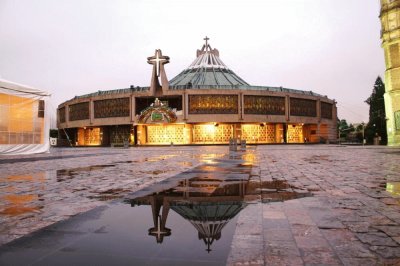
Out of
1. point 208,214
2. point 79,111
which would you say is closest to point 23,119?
point 208,214

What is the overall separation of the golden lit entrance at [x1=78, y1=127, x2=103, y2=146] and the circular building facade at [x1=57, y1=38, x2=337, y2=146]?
20cm

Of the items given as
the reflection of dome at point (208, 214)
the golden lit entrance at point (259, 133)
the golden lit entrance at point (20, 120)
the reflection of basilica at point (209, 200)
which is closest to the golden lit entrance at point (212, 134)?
the golden lit entrance at point (259, 133)

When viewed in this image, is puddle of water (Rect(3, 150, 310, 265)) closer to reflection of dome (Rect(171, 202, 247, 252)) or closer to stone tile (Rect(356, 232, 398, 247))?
reflection of dome (Rect(171, 202, 247, 252))

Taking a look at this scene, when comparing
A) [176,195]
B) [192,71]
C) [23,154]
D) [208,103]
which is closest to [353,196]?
[176,195]

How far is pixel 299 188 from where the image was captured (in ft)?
22.3

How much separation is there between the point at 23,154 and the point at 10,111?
139 inches

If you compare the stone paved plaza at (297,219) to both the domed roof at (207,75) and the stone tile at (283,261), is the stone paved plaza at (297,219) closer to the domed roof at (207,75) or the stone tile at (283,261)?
the stone tile at (283,261)

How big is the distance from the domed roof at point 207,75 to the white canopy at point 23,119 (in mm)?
36547

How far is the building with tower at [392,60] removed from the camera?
3478 cm

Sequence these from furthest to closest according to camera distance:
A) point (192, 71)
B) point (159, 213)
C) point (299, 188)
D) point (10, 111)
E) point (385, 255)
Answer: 1. point (192, 71)
2. point (10, 111)
3. point (299, 188)
4. point (159, 213)
5. point (385, 255)

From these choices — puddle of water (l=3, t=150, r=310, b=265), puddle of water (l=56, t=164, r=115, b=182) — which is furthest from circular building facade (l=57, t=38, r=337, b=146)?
puddle of water (l=3, t=150, r=310, b=265)

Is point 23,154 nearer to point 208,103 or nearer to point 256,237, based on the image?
point 256,237

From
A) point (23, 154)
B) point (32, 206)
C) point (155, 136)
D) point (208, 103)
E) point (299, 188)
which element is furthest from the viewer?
point (155, 136)

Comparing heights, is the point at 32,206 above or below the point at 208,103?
below
